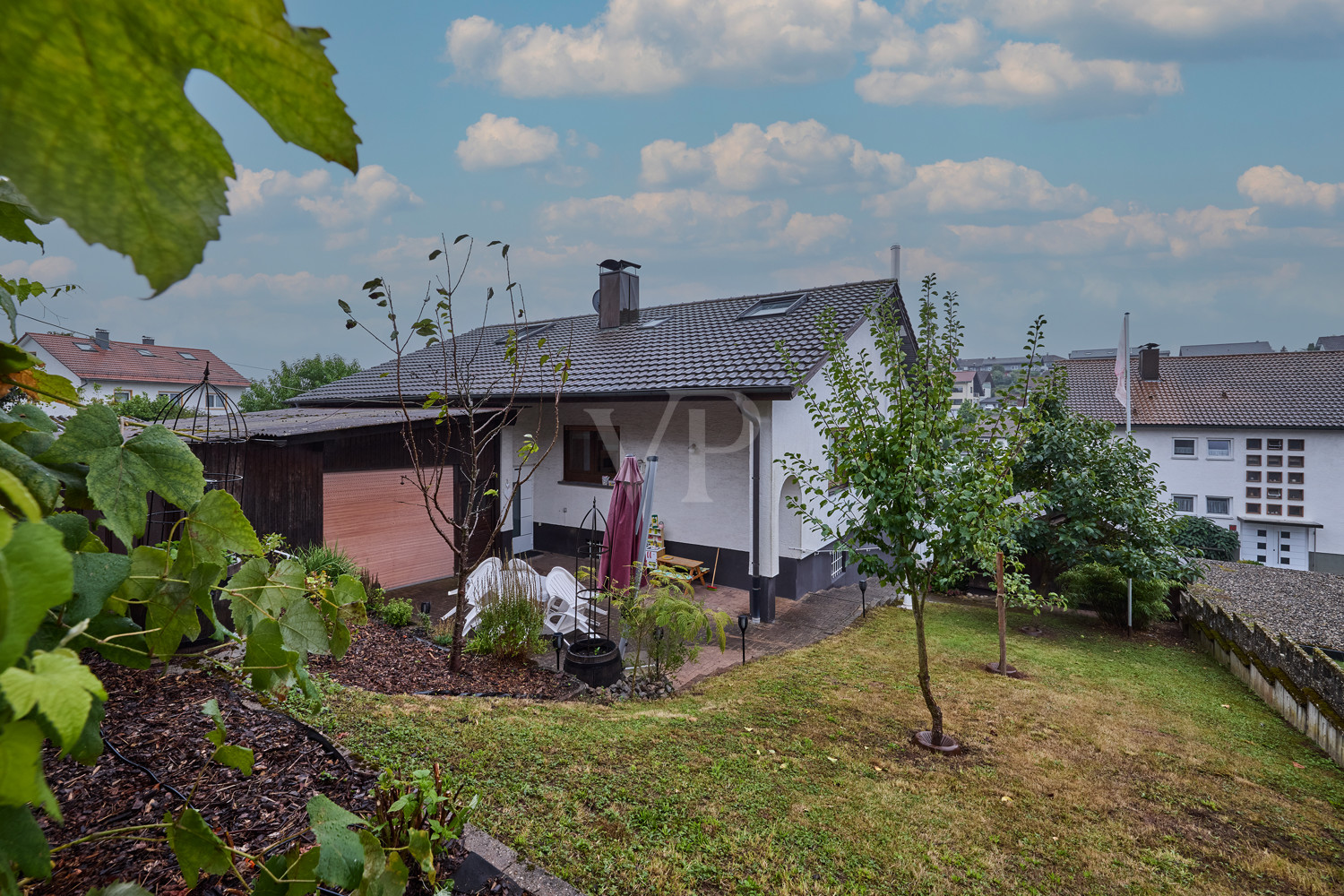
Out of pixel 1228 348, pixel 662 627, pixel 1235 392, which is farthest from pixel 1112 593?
pixel 1228 348

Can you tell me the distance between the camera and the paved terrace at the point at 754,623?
7500 mm

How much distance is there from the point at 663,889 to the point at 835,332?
4973 mm

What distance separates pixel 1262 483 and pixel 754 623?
29.9 metres

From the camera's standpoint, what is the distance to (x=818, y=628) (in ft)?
29.9

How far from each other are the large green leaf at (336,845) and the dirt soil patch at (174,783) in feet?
2.47

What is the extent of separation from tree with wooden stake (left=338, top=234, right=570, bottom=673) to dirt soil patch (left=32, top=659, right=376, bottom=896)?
289 centimetres

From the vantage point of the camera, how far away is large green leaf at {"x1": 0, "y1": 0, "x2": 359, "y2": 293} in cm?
18

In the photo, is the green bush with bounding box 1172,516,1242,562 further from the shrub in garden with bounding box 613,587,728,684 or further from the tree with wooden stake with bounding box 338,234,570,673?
the shrub in garden with bounding box 613,587,728,684

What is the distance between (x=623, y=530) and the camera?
28.2 ft

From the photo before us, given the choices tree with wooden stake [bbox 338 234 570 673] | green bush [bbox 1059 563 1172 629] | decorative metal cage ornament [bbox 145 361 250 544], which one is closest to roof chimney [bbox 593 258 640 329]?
tree with wooden stake [bbox 338 234 570 673]

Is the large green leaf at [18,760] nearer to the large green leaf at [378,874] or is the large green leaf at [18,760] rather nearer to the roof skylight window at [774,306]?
the large green leaf at [378,874]

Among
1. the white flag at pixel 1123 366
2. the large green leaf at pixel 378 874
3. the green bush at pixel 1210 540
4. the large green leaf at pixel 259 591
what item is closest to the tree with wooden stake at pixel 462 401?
the large green leaf at pixel 378 874

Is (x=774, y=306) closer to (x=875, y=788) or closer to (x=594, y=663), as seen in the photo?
(x=594, y=663)

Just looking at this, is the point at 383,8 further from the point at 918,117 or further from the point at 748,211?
the point at 748,211
